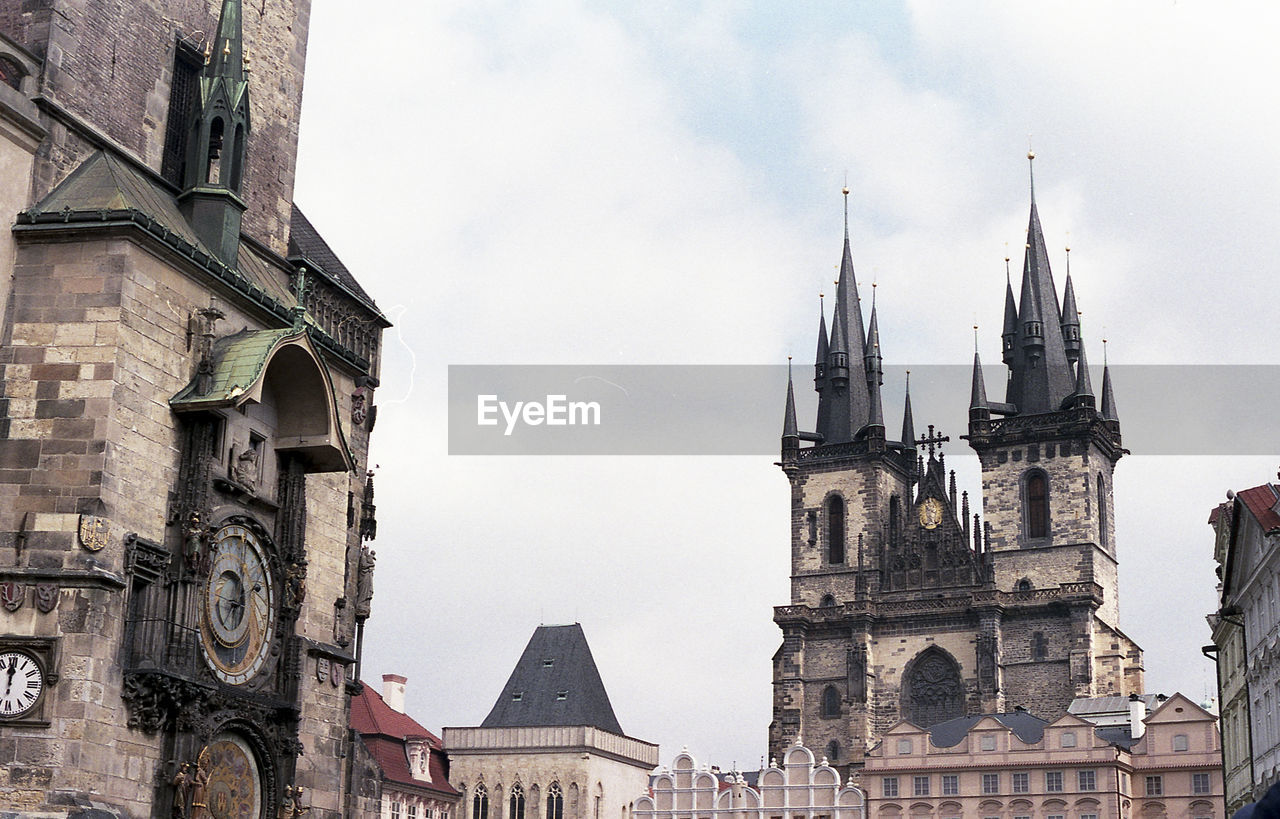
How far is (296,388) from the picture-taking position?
55.2 feet

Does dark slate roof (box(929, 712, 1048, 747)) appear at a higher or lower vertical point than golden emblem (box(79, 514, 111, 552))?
higher

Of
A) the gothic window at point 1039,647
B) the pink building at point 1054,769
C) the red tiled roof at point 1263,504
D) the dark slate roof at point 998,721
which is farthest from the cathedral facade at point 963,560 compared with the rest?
the red tiled roof at point 1263,504

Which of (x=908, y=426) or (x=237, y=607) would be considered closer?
(x=237, y=607)

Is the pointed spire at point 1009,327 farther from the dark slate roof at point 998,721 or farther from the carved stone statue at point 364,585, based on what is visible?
the carved stone statue at point 364,585

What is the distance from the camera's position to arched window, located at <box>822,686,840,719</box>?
256 feet

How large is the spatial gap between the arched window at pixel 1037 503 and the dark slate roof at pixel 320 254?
58161 millimetres

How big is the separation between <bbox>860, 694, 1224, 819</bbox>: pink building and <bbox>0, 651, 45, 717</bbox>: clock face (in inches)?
2153

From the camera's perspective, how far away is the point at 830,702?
258ft

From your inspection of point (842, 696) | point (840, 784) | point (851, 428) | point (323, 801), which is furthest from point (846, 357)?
point (323, 801)

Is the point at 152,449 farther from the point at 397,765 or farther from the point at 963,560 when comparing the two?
the point at 963,560

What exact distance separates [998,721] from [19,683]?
58.1 m

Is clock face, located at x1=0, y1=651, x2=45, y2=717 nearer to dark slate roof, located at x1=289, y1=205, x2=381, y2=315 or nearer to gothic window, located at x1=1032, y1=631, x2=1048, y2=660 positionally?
dark slate roof, located at x1=289, y1=205, x2=381, y2=315

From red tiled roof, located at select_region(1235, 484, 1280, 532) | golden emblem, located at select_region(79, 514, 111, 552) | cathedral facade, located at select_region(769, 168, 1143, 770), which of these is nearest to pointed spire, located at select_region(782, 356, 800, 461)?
cathedral facade, located at select_region(769, 168, 1143, 770)

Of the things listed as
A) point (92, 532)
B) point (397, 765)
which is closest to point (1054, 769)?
point (397, 765)
